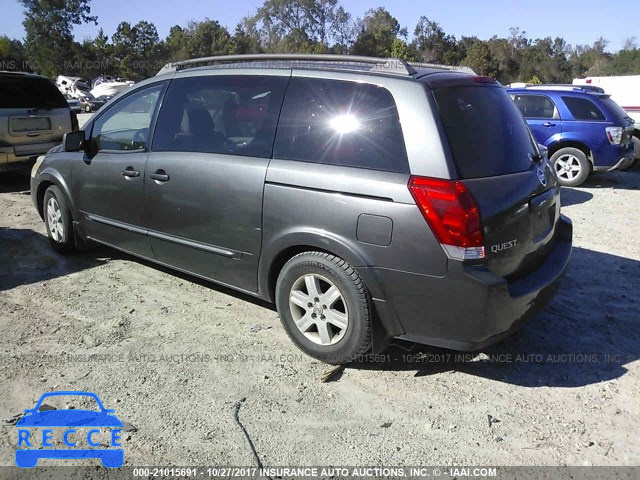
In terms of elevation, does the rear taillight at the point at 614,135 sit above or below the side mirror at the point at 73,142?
below

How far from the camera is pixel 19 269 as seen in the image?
5.05 meters

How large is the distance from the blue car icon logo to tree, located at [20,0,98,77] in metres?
61.6

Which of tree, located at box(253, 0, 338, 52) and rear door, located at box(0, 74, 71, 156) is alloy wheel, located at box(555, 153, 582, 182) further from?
tree, located at box(253, 0, 338, 52)

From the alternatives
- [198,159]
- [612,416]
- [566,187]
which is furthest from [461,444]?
[566,187]

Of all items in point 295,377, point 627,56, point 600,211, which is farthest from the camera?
point 627,56

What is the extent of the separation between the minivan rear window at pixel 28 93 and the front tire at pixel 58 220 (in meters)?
3.45

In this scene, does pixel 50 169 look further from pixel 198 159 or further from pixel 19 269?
pixel 198 159

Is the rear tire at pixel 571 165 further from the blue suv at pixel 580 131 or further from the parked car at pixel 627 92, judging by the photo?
the parked car at pixel 627 92

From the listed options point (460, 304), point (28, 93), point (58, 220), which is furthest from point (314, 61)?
point (28, 93)

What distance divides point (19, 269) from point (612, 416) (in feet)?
16.5

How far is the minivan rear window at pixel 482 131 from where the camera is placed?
9.80 feet

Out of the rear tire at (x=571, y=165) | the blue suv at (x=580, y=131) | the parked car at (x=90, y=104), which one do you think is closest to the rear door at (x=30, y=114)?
the blue suv at (x=580, y=131)

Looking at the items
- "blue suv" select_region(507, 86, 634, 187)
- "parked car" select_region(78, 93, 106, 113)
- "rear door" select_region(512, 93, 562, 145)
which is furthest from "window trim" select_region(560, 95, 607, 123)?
"parked car" select_region(78, 93, 106, 113)

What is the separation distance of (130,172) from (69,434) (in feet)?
7.28
